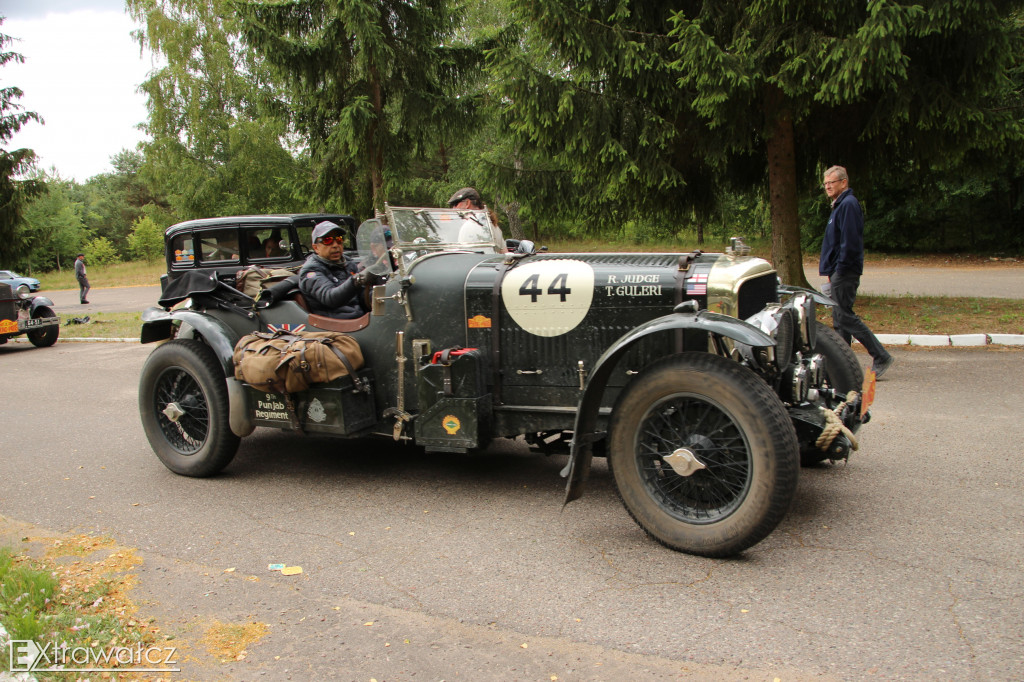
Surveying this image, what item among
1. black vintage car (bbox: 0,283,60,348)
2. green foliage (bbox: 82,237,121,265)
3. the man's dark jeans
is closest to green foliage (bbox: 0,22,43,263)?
black vintage car (bbox: 0,283,60,348)

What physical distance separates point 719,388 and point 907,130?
8.75m

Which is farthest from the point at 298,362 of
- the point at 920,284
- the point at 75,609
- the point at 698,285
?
the point at 920,284

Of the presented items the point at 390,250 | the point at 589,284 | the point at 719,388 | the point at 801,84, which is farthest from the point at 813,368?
the point at 801,84

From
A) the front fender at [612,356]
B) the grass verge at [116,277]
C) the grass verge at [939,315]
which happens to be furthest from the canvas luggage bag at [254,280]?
the grass verge at [116,277]

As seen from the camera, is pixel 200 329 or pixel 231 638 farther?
pixel 200 329

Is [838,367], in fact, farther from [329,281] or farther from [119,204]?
[119,204]

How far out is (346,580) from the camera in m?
3.47

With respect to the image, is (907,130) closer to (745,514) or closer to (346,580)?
(745,514)

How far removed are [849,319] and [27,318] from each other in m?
12.6

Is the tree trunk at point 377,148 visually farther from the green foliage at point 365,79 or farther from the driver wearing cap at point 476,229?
the driver wearing cap at point 476,229

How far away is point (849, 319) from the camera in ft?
22.4

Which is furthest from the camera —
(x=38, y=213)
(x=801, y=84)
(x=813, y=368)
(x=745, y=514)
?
(x=38, y=213)

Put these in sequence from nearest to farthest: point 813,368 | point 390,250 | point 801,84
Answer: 1. point 813,368
2. point 390,250
3. point 801,84

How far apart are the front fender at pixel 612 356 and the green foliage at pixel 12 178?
24.4 meters
